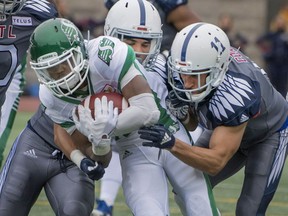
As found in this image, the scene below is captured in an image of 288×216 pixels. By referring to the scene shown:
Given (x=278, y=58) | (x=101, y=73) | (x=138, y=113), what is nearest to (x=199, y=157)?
(x=138, y=113)

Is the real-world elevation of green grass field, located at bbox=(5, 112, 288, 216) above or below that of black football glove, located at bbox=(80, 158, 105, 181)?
below

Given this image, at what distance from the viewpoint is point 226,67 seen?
17.9 feet

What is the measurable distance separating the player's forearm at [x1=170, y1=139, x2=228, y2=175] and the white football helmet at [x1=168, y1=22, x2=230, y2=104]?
0.89 ft

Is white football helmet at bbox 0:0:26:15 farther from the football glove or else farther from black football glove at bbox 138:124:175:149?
black football glove at bbox 138:124:175:149

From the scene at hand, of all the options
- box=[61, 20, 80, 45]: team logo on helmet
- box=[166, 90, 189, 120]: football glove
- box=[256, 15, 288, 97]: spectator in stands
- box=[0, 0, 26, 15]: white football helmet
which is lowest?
box=[256, 15, 288, 97]: spectator in stands

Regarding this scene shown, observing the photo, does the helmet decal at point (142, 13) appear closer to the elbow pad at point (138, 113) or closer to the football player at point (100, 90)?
the football player at point (100, 90)

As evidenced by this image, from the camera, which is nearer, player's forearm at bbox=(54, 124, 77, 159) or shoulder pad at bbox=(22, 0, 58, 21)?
player's forearm at bbox=(54, 124, 77, 159)

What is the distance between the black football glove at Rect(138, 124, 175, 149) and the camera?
5.07m

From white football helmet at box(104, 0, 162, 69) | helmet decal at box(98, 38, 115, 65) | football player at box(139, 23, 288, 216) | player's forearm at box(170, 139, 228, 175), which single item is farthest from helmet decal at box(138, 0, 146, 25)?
player's forearm at box(170, 139, 228, 175)

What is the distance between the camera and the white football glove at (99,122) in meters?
4.96

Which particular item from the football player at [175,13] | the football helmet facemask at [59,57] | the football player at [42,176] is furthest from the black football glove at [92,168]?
the football player at [175,13]

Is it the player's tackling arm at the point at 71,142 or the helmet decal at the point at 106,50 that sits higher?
the helmet decal at the point at 106,50

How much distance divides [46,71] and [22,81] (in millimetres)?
1732

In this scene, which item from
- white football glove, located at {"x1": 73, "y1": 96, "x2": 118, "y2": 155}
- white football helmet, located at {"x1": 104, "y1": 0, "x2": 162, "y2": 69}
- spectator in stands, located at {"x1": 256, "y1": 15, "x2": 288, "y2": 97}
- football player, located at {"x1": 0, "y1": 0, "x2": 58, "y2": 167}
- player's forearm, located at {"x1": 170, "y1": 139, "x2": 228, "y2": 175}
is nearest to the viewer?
white football glove, located at {"x1": 73, "y1": 96, "x2": 118, "y2": 155}
